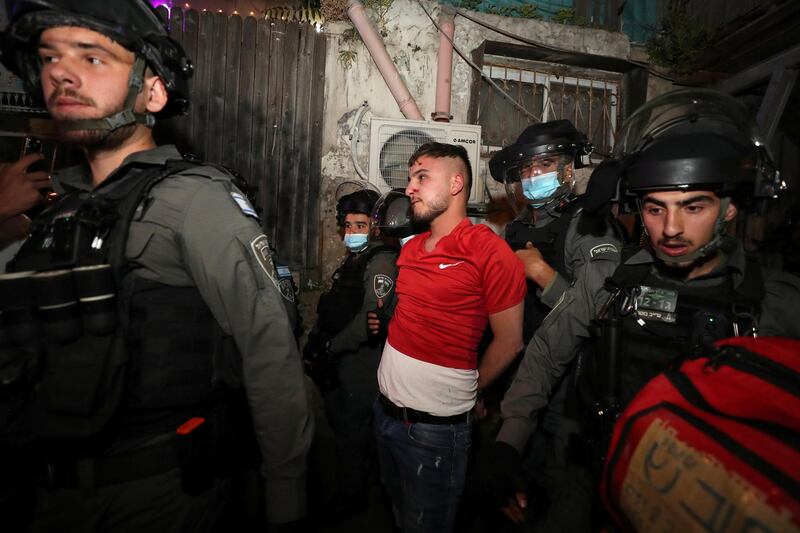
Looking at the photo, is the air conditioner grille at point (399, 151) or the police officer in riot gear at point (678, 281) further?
the air conditioner grille at point (399, 151)

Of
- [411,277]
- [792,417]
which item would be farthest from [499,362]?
[792,417]

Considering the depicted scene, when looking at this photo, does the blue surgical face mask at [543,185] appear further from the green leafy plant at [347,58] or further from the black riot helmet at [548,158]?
the green leafy plant at [347,58]

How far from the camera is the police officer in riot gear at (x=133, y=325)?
1179 millimetres

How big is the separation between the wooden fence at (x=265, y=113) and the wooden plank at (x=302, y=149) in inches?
0.5

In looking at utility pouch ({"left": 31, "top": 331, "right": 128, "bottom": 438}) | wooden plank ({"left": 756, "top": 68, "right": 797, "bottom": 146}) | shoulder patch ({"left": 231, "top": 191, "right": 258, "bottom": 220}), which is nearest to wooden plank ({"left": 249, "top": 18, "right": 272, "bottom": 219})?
shoulder patch ({"left": 231, "top": 191, "right": 258, "bottom": 220})

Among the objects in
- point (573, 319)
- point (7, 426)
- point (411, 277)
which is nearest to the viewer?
point (7, 426)

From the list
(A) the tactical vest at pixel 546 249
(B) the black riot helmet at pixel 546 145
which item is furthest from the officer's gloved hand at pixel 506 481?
(B) the black riot helmet at pixel 546 145

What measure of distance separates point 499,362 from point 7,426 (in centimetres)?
209

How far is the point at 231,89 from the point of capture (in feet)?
15.6

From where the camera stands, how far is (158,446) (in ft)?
4.29

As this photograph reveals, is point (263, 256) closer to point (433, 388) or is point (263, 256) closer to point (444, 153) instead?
point (433, 388)

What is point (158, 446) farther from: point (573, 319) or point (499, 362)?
point (573, 319)

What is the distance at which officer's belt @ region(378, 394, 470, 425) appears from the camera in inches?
85.7

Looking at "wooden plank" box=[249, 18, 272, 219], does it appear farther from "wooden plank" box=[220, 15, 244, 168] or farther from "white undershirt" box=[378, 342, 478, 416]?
"white undershirt" box=[378, 342, 478, 416]
